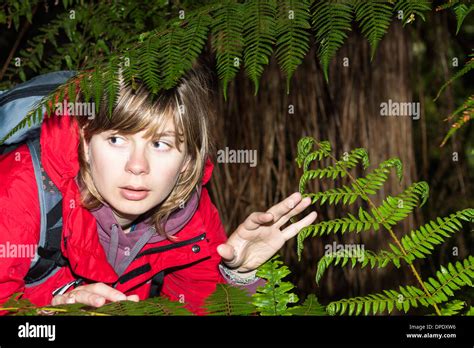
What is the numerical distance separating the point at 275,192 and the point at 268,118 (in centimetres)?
32

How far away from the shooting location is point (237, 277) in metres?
1.74

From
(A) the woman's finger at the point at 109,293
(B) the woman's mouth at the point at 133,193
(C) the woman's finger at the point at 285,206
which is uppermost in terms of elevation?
(B) the woman's mouth at the point at 133,193

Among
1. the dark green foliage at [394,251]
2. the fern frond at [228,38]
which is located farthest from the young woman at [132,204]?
the fern frond at [228,38]

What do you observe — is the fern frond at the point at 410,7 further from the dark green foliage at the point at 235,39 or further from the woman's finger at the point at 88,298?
the woman's finger at the point at 88,298

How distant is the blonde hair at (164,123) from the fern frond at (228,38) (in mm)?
347

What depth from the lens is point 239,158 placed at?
291cm

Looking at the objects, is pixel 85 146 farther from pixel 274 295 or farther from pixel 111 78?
pixel 274 295

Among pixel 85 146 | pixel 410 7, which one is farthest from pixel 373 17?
pixel 85 146

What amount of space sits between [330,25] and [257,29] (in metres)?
0.14

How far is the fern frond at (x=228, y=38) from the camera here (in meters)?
1.27

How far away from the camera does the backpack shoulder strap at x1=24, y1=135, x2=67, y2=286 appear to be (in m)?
1.58
